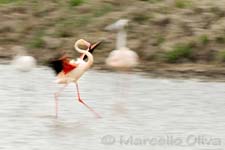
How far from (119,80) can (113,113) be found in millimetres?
1712

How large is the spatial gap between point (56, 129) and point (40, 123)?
0.92ft

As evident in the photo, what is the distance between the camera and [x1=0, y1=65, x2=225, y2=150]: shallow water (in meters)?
8.66

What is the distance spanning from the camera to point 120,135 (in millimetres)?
8883

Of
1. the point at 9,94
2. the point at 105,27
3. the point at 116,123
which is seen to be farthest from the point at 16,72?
the point at 116,123

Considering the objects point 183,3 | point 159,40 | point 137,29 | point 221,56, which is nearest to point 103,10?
point 137,29

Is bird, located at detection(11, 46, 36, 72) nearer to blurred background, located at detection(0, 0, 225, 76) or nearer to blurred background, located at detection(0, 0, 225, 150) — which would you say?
blurred background, located at detection(0, 0, 225, 150)

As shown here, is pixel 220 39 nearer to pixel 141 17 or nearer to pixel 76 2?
pixel 141 17

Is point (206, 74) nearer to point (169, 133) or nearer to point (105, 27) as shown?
point (105, 27)

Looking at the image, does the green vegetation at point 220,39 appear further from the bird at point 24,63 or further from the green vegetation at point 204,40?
the bird at point 24,63

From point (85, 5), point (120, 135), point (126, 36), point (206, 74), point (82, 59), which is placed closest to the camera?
point (120, 135)

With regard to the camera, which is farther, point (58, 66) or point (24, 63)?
point (24, 63)

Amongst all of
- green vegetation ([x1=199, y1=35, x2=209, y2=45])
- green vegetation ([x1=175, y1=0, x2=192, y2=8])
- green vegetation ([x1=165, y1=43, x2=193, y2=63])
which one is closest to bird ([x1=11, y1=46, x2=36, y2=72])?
green vegetation ([x1=165, y1=43, x2=193, y2=63])

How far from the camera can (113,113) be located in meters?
9.81

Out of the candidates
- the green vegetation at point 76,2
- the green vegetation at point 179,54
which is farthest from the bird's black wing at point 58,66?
the green vegetation at point 76,2
